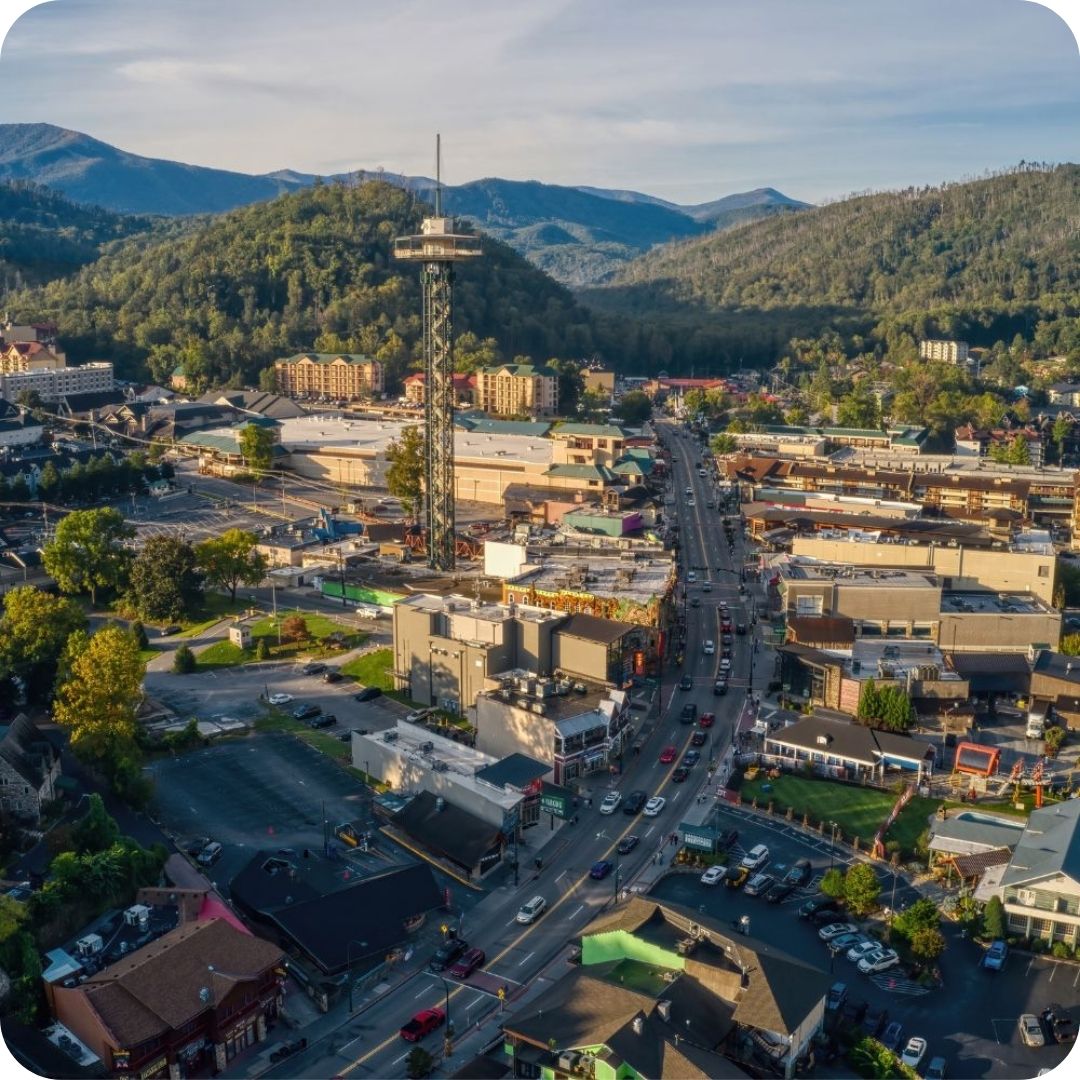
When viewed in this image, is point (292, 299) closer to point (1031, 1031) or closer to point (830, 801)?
point (830, 801)

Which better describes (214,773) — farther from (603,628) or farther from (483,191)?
(483,191)

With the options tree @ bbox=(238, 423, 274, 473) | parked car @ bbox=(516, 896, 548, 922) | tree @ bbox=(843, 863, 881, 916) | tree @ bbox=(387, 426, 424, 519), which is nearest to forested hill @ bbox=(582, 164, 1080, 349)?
tree @ bbox=(238, 423, 274, 473)

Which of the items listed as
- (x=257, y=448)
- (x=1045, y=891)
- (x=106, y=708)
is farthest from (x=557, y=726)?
(x=257, y=448)

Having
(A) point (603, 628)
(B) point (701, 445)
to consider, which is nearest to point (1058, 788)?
(A) point (603, 628)

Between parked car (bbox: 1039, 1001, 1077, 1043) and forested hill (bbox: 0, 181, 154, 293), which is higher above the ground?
forested hill (bbox: 0, 181, 154, 293)

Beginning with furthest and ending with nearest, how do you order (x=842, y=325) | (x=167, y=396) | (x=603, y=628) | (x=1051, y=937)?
(x=842, y=325)
(x=167, y=396)
(x=603, y=628)
(x=1051, y=937)

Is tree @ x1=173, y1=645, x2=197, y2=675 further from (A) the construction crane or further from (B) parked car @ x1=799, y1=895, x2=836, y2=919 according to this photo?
(B) parked car @ x1=799, y1=895, x2=836, y2=919

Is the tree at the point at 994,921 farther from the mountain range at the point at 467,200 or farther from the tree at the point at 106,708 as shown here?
the mountain range at the point at 467,200
